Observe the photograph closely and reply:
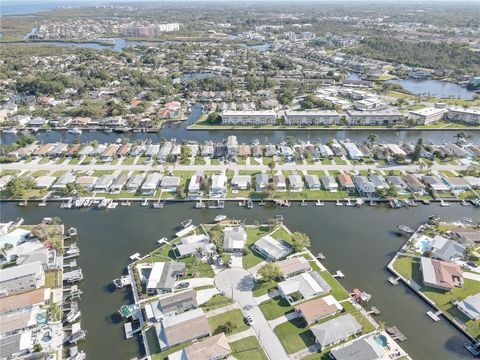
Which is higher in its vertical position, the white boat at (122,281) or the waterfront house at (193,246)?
the waterfront house at (193,246)

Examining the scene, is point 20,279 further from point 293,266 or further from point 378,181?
point 378,181

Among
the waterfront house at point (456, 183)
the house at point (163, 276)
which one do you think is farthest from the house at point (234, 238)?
the waterfront house at point (456, 183)

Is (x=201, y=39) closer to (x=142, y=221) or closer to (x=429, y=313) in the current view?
(x=142, y=221)

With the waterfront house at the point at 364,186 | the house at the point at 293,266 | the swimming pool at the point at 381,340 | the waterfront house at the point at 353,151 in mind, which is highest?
the waterfront house at the point at 353,151

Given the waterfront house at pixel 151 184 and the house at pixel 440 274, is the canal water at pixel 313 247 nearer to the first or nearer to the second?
the house at pixel 440 274

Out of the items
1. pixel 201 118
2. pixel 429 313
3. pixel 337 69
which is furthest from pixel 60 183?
pixel 337 69

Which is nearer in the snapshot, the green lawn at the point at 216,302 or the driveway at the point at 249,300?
the driveway at the point at 249,300
